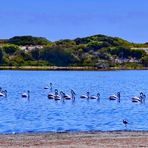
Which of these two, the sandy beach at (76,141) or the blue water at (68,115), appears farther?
the blue water at (68,115)

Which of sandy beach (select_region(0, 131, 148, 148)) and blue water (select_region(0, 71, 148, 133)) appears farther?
blue water (select_region(0, 71, 148, 133))

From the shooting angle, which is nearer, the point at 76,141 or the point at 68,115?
the point at 76,141

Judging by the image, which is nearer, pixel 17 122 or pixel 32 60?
pixel 17 122

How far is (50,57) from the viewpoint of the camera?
7638 inches

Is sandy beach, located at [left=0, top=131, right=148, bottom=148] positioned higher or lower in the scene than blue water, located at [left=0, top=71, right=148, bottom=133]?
higher

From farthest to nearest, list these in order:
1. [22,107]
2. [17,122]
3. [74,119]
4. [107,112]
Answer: [22,107] → [107,112] → [74,119] → [17,122]

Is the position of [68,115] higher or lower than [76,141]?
lower

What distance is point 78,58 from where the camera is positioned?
193 m

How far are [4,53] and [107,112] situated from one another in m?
148

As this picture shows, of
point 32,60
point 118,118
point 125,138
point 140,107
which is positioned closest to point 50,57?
point 32,60

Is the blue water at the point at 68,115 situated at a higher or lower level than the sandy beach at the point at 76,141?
lower

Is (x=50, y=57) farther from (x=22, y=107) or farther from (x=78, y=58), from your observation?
(x=22, y=107)

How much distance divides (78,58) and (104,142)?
561 ft

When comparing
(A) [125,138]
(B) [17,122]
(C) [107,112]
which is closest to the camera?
(A) [125,138]
